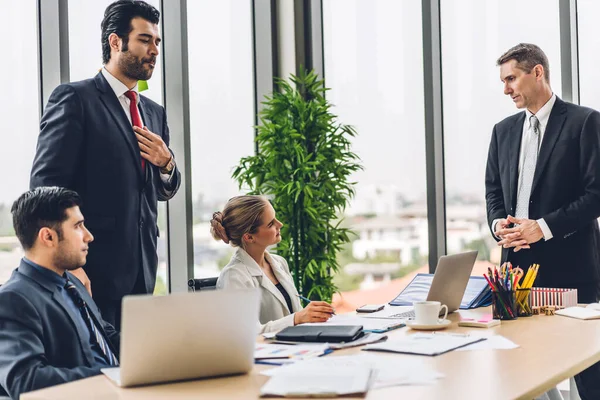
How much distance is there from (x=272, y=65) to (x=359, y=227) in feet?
4.26

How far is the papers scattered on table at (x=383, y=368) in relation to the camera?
5.88 feet

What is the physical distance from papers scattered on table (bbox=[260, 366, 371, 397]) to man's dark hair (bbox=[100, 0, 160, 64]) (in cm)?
174

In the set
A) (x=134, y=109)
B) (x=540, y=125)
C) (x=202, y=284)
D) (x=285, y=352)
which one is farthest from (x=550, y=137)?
(x=285, y=352)

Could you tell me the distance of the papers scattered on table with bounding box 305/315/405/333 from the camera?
254cm

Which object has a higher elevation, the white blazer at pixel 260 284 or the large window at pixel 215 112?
the large window at pixel 215 112

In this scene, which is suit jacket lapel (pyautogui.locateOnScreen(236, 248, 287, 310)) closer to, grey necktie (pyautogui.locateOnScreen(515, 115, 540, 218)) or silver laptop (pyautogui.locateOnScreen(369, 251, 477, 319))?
silver laptop (pyautogui.locateOnScreen(369, 251, 477, 319))

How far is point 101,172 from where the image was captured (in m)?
2.95

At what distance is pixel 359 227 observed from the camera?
531cm

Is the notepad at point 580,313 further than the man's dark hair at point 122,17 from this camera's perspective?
No

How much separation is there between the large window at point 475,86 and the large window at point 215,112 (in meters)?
1.38

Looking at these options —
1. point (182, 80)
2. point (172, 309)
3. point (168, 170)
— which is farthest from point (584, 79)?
point (172, 309)

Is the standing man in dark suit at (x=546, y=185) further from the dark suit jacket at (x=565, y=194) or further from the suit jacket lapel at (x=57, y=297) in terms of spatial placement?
the suit jacket lapel at (x=57, y=297)

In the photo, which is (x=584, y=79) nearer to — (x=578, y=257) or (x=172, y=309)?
(x=578, y=257)

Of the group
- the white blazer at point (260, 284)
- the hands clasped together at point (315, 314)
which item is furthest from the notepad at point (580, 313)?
the white blazer at point (260, 284)
